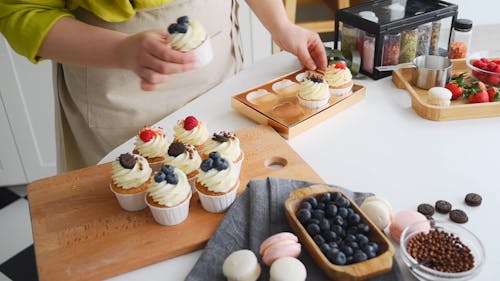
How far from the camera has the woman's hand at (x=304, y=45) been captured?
146cm

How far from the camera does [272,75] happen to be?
152 cm

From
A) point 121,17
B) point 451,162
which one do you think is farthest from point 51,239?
point 451,162

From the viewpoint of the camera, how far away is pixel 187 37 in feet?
3.24

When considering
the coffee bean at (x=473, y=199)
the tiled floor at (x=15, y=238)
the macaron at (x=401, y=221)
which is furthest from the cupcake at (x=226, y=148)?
the tiled floor at (x=15, y=238)

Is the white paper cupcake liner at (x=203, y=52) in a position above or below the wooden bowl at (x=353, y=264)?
above

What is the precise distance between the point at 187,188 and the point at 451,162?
60 centimetres

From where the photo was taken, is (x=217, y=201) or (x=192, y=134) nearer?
(x=217, y=201)

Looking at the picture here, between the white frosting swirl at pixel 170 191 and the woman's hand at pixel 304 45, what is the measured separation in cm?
60

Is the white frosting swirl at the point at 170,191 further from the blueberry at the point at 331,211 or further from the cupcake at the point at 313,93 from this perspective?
the cupcake at the point at 313,93

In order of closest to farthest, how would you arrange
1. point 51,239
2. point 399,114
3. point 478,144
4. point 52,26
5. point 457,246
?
point 457,246, point 51,239, point 52,26, point 478,144, point 399,114

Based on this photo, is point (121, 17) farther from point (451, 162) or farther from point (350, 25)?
point (451, 162)

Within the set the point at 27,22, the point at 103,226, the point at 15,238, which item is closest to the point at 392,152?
the point at 103,226

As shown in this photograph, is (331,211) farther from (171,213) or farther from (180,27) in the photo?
(180,27)

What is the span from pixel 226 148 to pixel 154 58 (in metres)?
0.24
